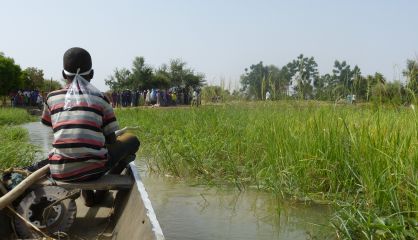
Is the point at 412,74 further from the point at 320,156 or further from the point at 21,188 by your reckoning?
the point at 21,188

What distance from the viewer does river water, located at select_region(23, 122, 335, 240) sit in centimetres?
400

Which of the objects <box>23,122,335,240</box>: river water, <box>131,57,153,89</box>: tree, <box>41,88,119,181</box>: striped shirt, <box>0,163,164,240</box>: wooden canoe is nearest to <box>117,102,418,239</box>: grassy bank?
<box>23,122,335,240</box>: river water

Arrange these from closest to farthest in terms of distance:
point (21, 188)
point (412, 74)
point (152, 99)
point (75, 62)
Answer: point (21, 188), point (75, 62), point (412, 74), point (152, 99)

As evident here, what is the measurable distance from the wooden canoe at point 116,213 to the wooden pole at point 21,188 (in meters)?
0.07

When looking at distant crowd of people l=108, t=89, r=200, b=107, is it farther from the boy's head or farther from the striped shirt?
the striped shirt

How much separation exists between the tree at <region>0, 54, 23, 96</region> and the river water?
88.4 ft

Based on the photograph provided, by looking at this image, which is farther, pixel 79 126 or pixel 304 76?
pixel 304 76

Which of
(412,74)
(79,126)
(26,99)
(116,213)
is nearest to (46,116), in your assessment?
(79,126)

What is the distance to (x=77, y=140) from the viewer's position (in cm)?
325

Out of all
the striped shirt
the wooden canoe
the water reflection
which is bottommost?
the water reflection

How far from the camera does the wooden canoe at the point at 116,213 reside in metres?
2.66

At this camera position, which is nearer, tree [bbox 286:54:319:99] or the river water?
the river water

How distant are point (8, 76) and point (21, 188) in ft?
98.1

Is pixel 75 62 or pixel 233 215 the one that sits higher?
pixel 75 62
